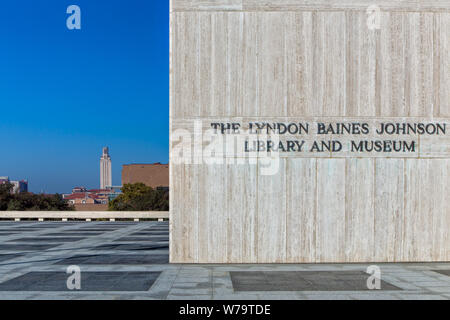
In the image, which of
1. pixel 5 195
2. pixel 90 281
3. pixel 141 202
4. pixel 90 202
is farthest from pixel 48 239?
pixel 90 202

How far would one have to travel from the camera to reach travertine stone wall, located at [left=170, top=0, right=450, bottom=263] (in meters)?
11.8

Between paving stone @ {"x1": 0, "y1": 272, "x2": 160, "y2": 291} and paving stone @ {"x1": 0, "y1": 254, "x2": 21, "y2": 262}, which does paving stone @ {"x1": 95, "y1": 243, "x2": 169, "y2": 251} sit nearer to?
paving stone @ {"x1": 0, "y1": 254, "x2": 21, "y2": 262}

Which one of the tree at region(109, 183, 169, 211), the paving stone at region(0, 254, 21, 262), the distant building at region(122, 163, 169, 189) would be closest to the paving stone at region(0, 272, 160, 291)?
the paving stone at region(0, 254, 21, 262)

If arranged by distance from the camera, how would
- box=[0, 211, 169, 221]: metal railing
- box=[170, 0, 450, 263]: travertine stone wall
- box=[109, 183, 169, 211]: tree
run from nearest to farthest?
box=[170, 0, 450, 263]: travertine stone wall → box=[0, 211, 169, 221]: metal railing → box=[109, 183, 169, 211]: tree

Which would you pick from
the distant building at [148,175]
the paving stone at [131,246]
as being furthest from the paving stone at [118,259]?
the distant building at [148,175]

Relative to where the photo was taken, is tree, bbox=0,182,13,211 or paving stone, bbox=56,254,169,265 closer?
paving stone, bbox=56,254,169,265

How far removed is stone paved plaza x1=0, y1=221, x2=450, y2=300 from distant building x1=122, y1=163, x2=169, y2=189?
96.7 m

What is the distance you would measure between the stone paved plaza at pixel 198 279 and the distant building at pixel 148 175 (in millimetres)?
96717

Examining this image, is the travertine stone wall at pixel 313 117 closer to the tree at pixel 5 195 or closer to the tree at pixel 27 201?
the tree at pixel 27 201

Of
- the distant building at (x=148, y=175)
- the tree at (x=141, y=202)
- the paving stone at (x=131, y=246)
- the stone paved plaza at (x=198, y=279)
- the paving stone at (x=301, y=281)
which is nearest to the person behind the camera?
the stone paved plaza at (x=198, y=279)

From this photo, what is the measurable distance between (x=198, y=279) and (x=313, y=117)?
18.4 ft

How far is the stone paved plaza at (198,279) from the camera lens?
8.32 m
